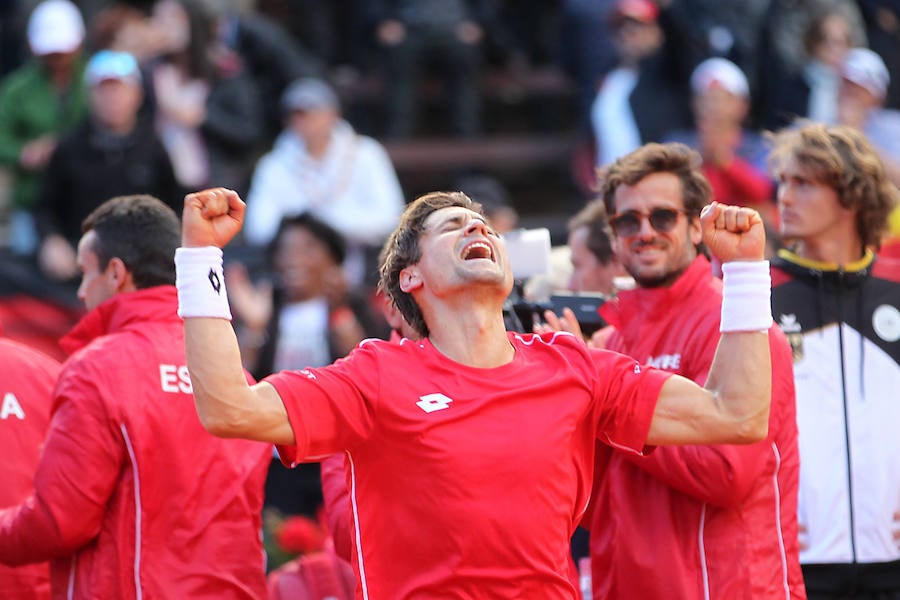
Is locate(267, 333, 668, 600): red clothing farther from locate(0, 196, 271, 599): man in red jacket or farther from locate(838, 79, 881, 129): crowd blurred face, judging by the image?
locate(838, 79, 881, 129): crowd blurred face

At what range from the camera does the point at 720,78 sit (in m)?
10.0

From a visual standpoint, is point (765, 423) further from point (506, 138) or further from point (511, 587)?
point (506, 138)

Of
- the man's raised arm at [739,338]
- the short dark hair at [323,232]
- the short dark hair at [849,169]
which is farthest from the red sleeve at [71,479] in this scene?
the short dark hair at [323,232]

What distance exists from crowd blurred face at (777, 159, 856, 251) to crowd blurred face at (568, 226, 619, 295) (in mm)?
742

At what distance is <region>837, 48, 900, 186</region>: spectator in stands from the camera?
9.56 m

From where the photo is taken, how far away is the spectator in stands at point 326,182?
390 inches

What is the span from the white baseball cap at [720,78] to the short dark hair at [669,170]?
15.7 ft

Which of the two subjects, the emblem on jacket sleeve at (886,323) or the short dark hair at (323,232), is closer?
the emblem on jacket sleeve at (886,323)

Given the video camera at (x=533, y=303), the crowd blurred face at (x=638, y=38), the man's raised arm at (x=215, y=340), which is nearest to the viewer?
the man's raised arm at (x=215, y=340)

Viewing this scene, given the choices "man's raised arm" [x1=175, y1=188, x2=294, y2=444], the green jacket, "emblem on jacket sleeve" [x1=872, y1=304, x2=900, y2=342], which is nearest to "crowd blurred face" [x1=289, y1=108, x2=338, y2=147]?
the green jacket

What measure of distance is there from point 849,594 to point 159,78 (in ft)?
21.1

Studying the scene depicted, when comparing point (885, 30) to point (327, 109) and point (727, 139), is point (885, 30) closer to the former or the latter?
point (727, 139)

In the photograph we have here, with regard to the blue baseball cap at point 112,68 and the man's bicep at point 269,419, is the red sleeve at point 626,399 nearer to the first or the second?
the man's bicep at point 269,419

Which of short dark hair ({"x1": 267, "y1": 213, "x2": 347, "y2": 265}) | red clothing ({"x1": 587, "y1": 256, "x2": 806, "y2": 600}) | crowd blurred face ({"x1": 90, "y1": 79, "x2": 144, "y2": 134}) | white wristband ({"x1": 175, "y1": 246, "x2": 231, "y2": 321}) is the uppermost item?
crowd blurred face ({"x1": 90, "y1": 79, "x2": 144, "y2": 134})
